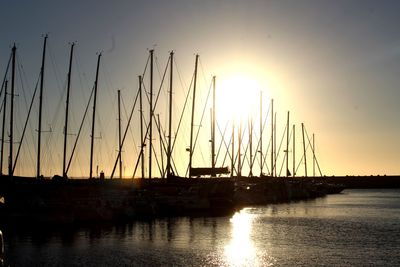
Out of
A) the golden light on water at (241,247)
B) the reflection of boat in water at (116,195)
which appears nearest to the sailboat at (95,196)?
the reflection of boat in water at (116,195)

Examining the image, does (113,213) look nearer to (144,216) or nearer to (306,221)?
(144,216)

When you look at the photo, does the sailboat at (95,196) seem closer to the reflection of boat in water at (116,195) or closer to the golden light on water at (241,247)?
the reflection of boat in water at (116,195)

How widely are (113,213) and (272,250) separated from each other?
22.4m

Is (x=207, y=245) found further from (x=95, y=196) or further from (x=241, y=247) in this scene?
(x=95, y=196)

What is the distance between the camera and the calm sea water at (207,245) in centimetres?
3222

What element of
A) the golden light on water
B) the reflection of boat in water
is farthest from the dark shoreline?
the golden light on water

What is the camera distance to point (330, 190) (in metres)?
156

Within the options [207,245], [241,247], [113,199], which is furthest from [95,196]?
[241,247]

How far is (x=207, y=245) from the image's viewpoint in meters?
39.4

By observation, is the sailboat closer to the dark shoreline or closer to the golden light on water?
the dark shoreline

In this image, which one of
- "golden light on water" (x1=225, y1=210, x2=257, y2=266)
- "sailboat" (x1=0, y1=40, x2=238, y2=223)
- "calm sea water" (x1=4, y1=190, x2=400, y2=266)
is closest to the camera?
"calm sea water" (x1=4, y1=190, x2=400, y2=266)

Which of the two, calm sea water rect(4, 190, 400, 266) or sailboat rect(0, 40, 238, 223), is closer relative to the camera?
calm sea water rect(4, 190, 400, 266)

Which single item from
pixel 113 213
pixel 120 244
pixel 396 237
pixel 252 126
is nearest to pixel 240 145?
pixel 252 126

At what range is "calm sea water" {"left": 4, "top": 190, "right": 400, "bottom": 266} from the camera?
32.2 meters
